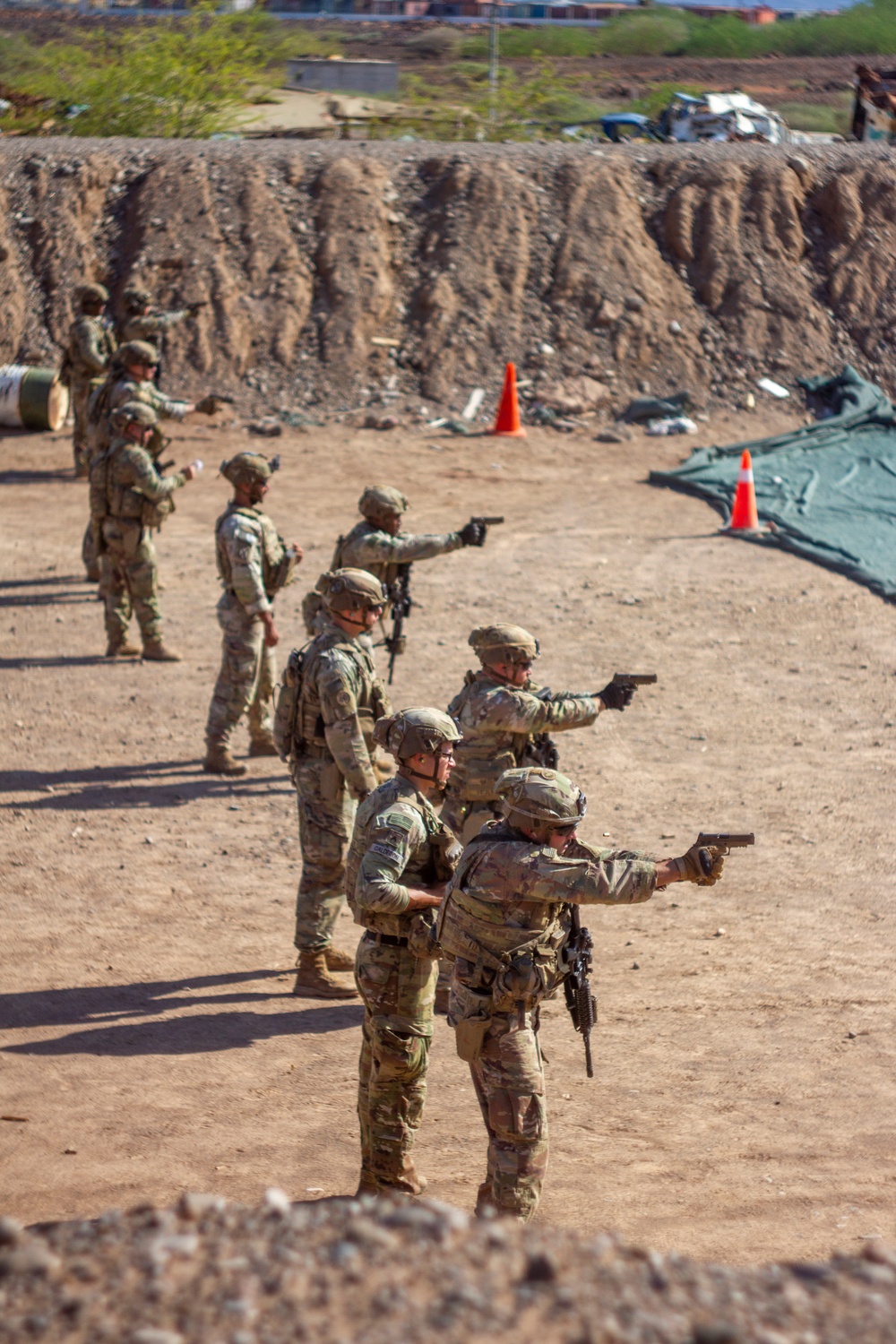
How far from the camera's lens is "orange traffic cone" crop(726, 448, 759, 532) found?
15250mm

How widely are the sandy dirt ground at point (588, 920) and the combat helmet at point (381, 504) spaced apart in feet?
6.67

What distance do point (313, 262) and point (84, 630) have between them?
10034 millimetres

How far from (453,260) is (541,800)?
17.2 m

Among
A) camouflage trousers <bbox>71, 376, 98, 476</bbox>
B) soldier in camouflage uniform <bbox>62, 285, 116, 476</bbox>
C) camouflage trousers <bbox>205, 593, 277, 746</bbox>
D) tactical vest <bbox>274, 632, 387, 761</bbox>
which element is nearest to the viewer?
tactical vest <bbox>274, 632, 387, 761</bbox>

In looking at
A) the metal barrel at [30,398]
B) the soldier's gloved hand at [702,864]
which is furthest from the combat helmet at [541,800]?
the metal barrel at [30,398]

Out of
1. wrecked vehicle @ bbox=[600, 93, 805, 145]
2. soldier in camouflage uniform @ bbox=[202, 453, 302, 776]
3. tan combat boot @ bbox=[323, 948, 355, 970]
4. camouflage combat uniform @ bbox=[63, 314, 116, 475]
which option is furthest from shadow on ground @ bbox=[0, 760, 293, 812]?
wrecked vehicle @ bbox=[600, 93, 805, 145]

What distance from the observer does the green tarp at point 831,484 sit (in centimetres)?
1448

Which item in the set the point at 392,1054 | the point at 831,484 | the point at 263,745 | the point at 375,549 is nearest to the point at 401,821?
the point at 392,1054

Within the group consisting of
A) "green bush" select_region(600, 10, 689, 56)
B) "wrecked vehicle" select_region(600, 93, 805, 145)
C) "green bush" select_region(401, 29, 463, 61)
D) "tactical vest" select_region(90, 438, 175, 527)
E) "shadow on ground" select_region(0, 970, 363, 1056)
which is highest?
"green bush" select_region(600, 10, 689, 56)

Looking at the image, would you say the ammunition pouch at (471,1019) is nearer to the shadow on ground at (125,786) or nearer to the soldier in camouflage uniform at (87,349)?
the shadow on ground at (125,786)

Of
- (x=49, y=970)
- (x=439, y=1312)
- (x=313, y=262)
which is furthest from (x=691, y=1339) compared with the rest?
(x=313, y=262)

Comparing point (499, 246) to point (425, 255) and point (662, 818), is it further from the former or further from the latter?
point (662, 818)

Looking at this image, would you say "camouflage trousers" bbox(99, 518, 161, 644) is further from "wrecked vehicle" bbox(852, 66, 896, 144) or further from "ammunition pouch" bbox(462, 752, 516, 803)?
"wrecked vehicle" bbox(852, 66, 896, 144)

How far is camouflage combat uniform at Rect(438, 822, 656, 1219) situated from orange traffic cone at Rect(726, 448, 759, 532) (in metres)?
10.4
